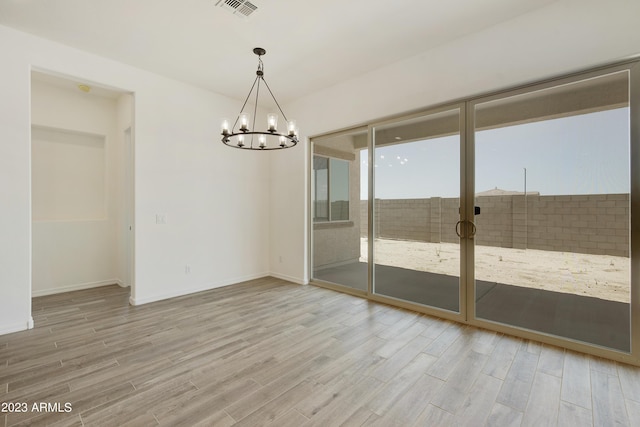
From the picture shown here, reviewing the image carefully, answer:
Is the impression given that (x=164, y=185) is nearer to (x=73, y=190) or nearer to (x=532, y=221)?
(x=73, y=190)

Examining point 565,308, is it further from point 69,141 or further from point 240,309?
point 69,141

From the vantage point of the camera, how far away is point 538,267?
10.0ft

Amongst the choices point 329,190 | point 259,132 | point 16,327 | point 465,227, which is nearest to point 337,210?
point 329,190

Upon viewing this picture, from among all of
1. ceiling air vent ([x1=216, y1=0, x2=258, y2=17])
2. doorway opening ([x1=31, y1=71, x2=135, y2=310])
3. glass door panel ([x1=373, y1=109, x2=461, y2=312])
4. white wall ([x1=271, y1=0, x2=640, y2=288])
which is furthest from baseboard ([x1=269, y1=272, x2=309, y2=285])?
ceiling air vent ([x1=216, y1=0, x2=258, y2=17])

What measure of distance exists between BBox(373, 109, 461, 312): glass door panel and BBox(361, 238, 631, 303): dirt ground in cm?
2

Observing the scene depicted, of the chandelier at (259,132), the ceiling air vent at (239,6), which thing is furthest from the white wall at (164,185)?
the ceiling air vent at (239,6)

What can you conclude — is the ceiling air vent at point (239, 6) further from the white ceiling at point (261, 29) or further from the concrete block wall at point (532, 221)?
the concrete block wall at point (532, 221)

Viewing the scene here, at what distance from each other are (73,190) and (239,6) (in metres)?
4.30

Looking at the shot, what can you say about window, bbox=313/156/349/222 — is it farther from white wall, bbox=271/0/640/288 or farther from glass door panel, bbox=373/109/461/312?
glass door panel, bbox=373/109/461/312

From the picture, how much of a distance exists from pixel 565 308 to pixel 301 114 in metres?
4.50

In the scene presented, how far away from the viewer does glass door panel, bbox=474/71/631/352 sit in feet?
8.59

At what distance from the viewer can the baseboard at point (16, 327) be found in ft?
10.0

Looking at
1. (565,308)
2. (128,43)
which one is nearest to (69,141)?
(128,43)

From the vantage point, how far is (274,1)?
8.91ft
